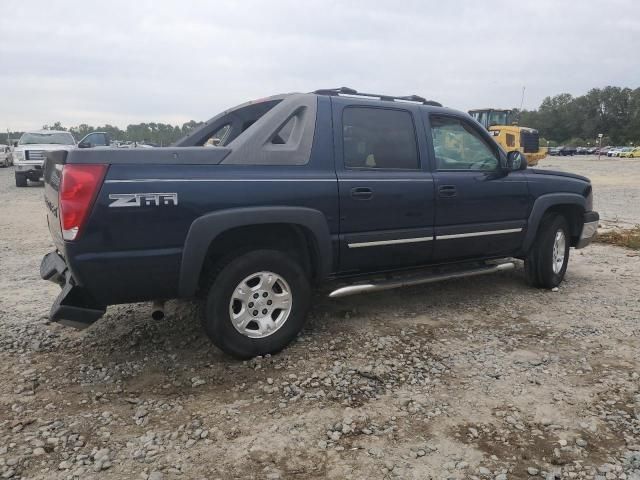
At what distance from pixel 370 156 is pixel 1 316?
3421 mm

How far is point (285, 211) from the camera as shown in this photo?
347 cm

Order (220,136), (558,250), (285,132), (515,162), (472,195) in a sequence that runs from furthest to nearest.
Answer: (558,250)
(220,136)
(515,162)
(472,195)
(285,132)

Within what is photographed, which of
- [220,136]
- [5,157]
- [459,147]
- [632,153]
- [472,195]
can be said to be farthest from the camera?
[632,153]

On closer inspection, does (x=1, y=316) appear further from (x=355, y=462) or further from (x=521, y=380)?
(x=521, y=380)

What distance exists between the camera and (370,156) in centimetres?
402

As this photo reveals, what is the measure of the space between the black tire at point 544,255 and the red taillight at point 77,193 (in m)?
4.19

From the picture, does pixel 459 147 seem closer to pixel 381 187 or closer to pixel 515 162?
pixel 515 162

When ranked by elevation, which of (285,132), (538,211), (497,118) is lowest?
(538,211)

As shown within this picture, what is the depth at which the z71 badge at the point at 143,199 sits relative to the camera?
2949 mm

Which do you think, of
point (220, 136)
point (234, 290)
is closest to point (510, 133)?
point (220, 136)

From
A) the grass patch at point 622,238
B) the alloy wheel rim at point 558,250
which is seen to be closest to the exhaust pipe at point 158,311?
the alloy wheel rim at point 558,250

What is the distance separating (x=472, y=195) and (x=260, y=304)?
84.9 inches

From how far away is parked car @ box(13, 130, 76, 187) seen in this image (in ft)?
54.8

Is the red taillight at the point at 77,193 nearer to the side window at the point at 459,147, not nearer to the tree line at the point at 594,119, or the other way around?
the side window at the point at 459,147
